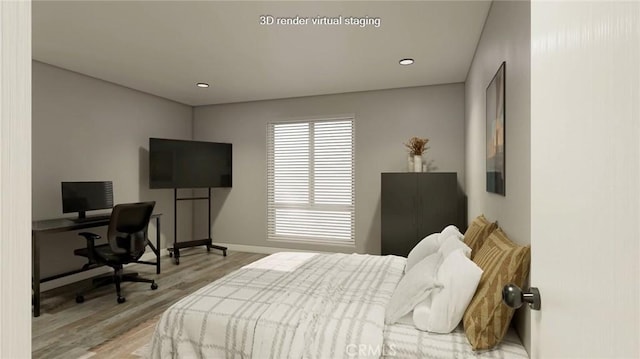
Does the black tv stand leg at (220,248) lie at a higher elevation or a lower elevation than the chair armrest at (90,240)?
lower

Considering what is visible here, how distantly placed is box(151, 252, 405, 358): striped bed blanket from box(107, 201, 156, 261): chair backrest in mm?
1778

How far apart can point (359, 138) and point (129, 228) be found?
129 inches

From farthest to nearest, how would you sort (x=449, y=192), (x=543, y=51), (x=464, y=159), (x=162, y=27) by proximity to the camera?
1. (x=464, y=159)
2. (x=449, y=192)
3. (x=162, y=27)
4. (x=543, y=51)

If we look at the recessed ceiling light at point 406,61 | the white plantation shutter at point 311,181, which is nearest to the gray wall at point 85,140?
the white plantation shutter at point 311,181

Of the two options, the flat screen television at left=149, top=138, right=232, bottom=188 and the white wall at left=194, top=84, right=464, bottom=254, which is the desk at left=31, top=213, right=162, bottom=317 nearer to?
the flat screen television at left=149, top=138, right=232, bottom=188

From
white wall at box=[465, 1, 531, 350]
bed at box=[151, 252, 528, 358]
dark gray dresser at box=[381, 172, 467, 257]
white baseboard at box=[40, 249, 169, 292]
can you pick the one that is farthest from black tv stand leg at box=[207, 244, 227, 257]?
white wall at box=[465, 1, 531, 350]

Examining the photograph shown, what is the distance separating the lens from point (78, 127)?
4.32 metres

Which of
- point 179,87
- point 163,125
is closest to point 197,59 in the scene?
point 179,87

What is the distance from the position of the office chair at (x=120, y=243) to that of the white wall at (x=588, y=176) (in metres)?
3.81

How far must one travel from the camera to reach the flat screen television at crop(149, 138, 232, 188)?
5.02 meters

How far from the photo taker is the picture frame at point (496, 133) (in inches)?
82.9

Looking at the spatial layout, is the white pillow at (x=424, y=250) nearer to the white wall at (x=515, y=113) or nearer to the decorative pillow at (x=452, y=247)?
the decorative pillow at (x=452, y=247)
